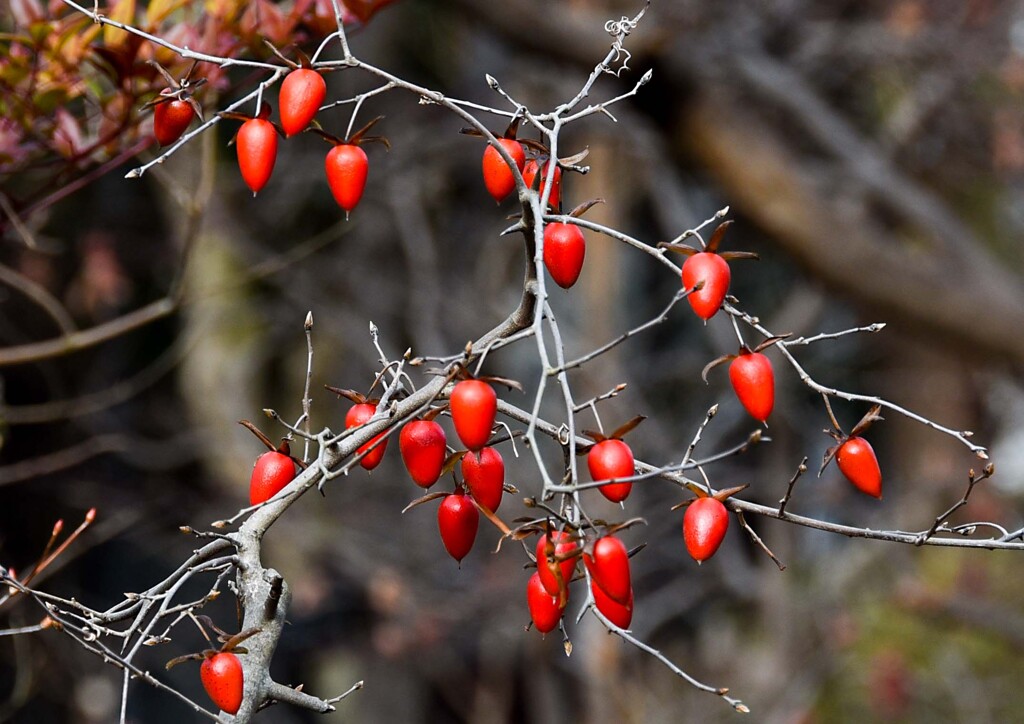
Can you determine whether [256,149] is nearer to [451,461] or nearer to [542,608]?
[451,461]

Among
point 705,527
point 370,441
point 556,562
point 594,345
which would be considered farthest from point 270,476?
point 594,345

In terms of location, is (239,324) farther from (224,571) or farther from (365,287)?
(224,571)

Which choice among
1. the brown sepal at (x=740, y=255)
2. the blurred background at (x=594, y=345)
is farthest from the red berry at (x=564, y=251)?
the blurred background at (x=594, y=345)

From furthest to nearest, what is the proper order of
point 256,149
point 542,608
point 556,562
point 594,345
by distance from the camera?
point 594,345
point 256,149
point 542,608
point 556,562

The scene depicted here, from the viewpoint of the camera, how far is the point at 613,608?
999 millimetres

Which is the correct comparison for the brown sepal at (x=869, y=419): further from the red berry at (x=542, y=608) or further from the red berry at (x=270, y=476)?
the red berry at (x=270, y=476)

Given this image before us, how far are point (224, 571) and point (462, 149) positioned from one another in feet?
13.8

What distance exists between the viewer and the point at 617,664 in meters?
4.20

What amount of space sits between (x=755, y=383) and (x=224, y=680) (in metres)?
0.58

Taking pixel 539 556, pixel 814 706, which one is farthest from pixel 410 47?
pixel 539 556

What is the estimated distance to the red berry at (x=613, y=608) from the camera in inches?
38.8

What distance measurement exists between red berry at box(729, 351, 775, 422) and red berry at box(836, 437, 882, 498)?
0.41 ft

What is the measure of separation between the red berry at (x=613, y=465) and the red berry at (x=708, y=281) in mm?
155

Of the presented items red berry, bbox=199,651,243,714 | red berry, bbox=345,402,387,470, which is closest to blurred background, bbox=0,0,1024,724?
red berry, bbox=345,402,387,470
